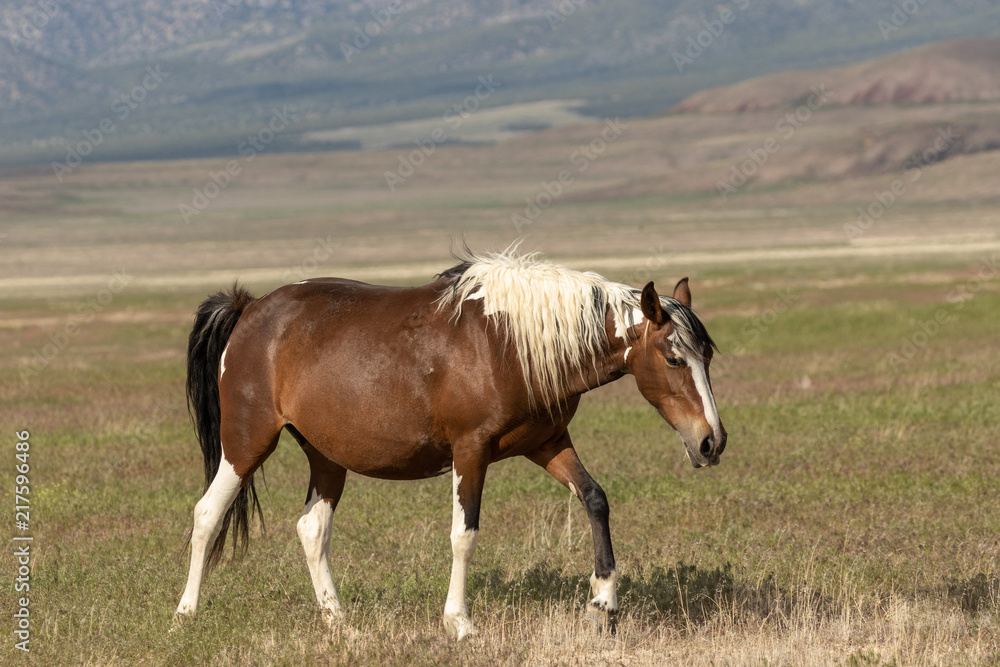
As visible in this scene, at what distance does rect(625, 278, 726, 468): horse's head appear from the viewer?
6949 millimetres

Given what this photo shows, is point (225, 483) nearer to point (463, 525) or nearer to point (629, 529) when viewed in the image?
point (463, 525)

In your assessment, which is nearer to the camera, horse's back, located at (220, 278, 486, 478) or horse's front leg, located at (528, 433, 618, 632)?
horse's front leg, located at (528, 433, 618, 632)

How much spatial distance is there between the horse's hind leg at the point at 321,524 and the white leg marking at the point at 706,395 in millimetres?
2501

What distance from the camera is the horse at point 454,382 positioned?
722 cm

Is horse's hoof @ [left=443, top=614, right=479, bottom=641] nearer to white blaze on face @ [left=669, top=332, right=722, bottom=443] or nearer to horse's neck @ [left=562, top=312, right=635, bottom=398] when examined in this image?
horse's neck @ [left=562, top=312, right=635, bottom=398]

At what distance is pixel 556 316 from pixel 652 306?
0.64 metres

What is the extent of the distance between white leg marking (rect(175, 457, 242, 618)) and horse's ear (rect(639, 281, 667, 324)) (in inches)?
115
